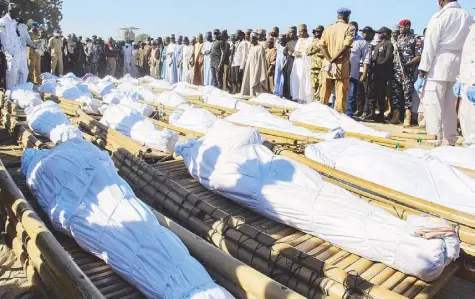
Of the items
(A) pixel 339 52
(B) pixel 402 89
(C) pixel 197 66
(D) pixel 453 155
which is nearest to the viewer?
(D) pixel 453 155

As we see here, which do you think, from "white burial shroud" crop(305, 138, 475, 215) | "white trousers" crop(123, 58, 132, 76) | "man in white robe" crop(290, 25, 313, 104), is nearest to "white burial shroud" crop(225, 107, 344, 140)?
"white burial shroud" crop(305, 138, 475, 215)

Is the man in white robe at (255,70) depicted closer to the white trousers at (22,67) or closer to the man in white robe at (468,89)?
the white trousers at (22,67)

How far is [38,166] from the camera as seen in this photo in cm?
252

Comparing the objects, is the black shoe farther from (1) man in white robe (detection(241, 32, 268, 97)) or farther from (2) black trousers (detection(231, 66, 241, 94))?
(2) black trousers (detection(231, 66, 241, 94))

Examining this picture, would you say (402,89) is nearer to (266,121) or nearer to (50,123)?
(266,121)

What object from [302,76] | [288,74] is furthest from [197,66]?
[302,76]

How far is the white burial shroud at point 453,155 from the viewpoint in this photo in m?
2.98

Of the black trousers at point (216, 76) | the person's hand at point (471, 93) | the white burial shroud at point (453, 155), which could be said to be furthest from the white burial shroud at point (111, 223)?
the black trousers at point (216, 76)

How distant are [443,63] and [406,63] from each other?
1.98 metres

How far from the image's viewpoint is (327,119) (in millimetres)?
4625

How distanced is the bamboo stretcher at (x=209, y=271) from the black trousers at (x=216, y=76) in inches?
338

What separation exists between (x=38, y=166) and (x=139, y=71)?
12.9m

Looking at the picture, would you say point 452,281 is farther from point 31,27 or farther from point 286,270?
point 31,27

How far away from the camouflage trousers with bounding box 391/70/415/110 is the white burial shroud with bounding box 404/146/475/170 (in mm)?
3328
